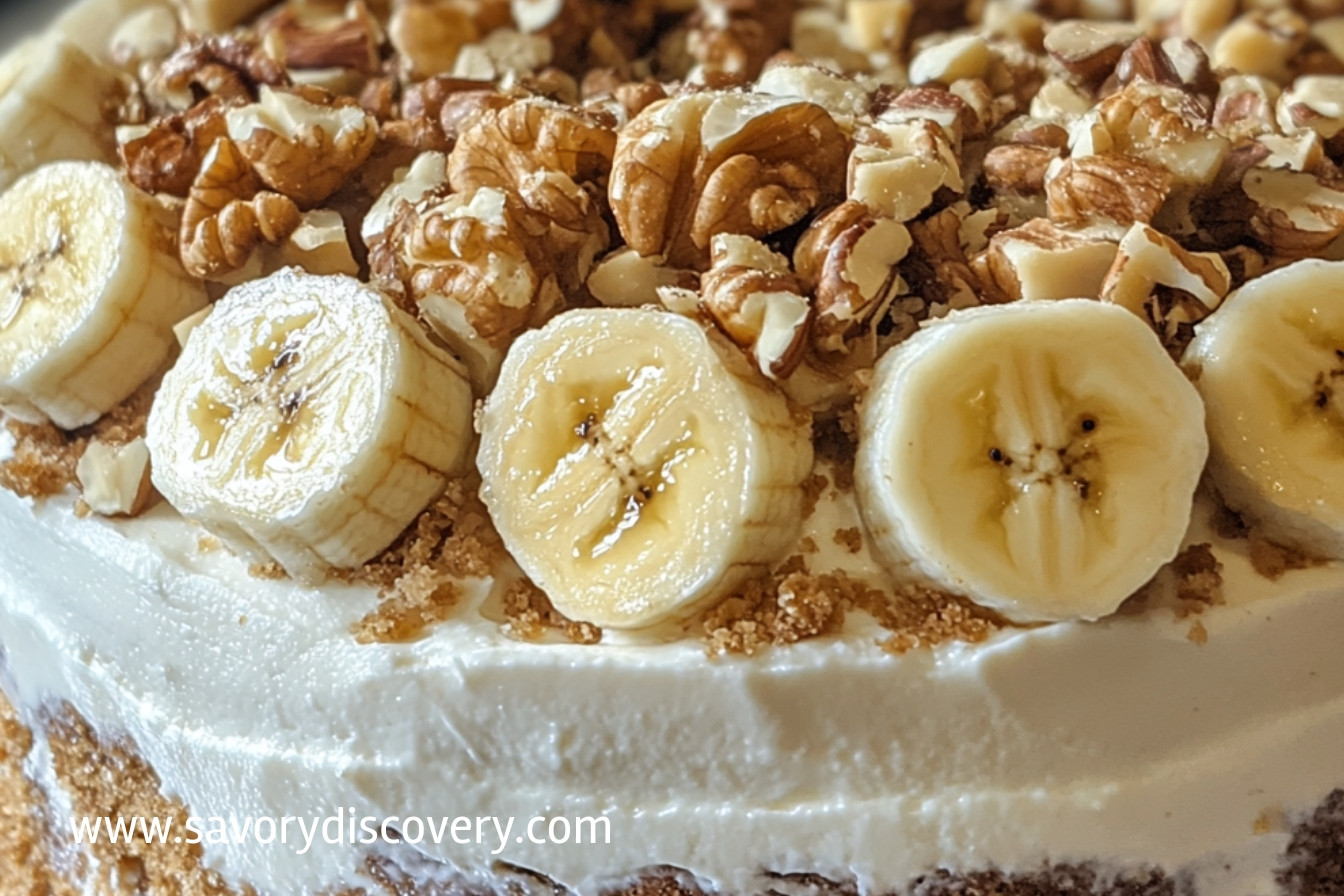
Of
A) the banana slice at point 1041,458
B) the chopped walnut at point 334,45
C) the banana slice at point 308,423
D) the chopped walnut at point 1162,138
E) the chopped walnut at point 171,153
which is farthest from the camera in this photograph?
the chopped walnut at point 334,45

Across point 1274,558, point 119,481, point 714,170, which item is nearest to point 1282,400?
point 1274,558

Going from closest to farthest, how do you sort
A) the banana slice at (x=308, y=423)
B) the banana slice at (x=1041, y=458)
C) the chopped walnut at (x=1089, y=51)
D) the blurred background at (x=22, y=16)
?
1. the banana slice at (x=1041, y=458)
2. the banana slice at (x=308, y=423)
3. the chopped walnut at (x=1089, y=51)
4. the blurred background at (x=22, y=16)

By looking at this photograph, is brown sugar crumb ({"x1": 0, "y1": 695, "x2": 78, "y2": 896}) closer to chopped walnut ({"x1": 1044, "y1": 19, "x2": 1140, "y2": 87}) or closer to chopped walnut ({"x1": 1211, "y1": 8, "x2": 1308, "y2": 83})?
chopped walnut ({"x1": 1044, "y1": 19, "x2": 1140, "y2": 87})

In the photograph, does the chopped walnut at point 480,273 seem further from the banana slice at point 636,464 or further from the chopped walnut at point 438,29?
the chopped walnut at point 438,29

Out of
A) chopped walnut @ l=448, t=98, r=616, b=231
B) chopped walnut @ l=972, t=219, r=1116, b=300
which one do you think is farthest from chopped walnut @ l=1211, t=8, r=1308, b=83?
chopped walnut @ l=448, t=98, r=616, b=231

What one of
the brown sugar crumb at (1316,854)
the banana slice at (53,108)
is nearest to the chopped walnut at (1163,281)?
the brown sugar crumb at (1316,854)

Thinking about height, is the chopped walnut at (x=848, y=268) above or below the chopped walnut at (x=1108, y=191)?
above

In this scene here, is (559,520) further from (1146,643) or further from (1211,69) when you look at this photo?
(1211,69)

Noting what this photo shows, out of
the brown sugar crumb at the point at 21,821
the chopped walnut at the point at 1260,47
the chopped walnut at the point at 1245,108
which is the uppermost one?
the chopped walnut at the point at 1245,108

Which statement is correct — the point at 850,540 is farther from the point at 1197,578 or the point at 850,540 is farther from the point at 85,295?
the point at 85,295
